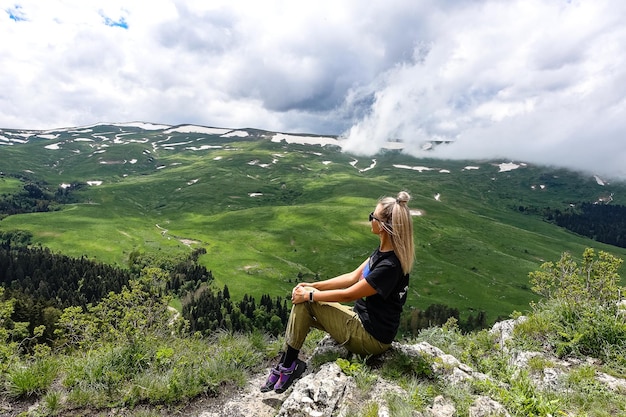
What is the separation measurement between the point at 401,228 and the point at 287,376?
4692 millimetres

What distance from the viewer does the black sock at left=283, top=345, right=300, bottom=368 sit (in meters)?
8.80

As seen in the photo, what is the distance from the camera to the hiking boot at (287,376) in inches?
341

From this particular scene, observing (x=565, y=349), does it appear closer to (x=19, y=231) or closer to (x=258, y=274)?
(x=258, y=274)

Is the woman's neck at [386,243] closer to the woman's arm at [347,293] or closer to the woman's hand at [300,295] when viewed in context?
the woman's arm at [347,293]

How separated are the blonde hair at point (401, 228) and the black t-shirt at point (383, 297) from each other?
0.18m

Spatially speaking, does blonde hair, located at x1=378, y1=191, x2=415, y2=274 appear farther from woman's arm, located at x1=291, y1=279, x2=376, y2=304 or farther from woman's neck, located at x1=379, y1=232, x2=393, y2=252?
woman's arm, located at x1=291, y1=279, x2=376, y2=304

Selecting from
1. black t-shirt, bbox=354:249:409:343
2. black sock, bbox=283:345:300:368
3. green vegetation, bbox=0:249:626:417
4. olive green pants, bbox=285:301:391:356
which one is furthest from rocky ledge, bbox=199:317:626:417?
black t-shirt, bbox=354:249:409:343

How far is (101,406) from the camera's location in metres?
8.08

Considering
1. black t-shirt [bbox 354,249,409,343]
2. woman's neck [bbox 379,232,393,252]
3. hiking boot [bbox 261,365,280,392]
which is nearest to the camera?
black t-shirt [bbox 354,249,409,343]

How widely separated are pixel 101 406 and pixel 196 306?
408ft

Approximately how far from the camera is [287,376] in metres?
8.70

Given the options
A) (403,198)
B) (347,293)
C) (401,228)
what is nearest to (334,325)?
(347,293)

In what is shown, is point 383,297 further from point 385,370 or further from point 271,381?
point 271,381

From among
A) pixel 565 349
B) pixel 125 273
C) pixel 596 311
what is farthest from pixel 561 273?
pixel 125 273
